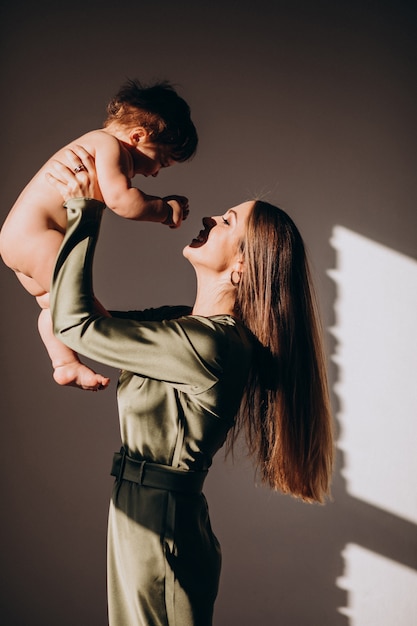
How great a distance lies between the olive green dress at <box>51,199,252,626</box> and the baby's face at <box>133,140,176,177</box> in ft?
0.83

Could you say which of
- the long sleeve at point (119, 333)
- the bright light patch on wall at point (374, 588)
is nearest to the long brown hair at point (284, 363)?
the long sleeve at point (119, 333)

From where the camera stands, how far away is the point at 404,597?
2264mm

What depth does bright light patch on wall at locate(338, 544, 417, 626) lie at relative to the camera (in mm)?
2258

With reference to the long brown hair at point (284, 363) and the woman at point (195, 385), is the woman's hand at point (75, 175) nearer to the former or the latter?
the woman at point (195, 385)

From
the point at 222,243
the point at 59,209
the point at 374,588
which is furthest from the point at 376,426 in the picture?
the point at 59,209

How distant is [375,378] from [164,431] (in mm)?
1339

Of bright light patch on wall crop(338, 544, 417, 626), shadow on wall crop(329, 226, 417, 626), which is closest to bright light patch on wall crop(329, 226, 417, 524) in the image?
shadow on wall crop(329, 226, 417, 626)

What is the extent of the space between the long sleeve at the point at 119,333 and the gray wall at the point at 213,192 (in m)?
1.18

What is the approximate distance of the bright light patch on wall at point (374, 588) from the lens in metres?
2.26

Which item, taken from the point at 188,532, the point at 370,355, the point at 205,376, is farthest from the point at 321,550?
the point at 205,376

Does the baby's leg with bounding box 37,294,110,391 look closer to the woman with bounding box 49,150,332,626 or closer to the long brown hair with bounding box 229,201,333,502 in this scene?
the woman with bounding box 49,150,332,626

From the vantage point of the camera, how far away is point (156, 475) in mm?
1096

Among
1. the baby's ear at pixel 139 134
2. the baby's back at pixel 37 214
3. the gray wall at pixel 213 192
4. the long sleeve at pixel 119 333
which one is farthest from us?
the gray wall at pixel 213 192

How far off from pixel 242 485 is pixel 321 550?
37cm
